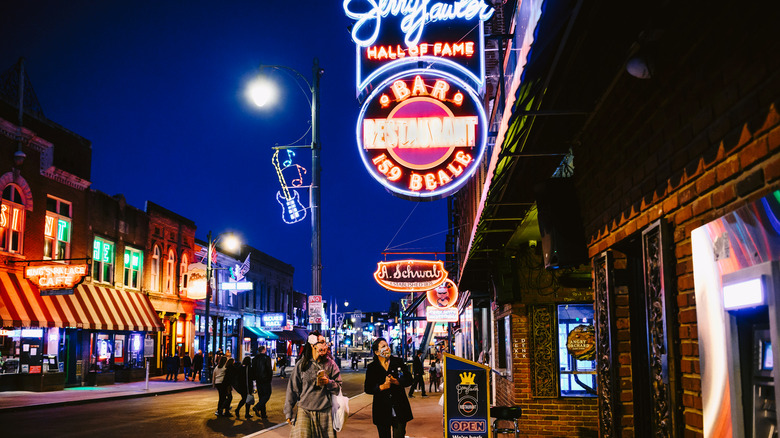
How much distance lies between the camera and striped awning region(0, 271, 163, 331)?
23.7m

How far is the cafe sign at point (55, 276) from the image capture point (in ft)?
78.9

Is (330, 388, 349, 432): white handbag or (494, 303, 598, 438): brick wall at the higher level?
(330, 388, 349, 432): white handbag

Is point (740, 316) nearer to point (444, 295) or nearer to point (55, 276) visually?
point (55, 276)

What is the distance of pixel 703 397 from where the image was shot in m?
3.52

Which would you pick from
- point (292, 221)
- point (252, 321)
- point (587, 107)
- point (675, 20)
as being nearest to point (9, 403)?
point (292, 221)

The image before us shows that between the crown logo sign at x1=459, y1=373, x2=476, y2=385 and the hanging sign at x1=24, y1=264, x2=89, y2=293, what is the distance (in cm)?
1902

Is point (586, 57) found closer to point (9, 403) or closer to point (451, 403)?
point (451, 403)

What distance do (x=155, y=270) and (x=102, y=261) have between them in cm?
539

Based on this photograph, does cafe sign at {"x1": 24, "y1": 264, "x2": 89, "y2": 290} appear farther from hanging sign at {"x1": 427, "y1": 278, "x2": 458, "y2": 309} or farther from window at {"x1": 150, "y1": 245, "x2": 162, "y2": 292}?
hanging sign at {"x1": 427, "y1": 278, "x2": 458, "y2": 309}

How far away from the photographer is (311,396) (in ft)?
28.8

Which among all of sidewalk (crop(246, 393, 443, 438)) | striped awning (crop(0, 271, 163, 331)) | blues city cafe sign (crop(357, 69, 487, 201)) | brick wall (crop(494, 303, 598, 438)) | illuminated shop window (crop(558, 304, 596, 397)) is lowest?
sidewalk (crop(246, 393, 443, 438))

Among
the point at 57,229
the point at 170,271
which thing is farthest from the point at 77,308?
the point at 170,271

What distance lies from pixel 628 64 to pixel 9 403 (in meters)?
21.1

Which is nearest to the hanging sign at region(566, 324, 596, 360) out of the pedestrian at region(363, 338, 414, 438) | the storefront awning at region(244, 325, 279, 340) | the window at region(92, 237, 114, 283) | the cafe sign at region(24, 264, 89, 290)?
the pedestrian at region(363, 338, 414, 438)
